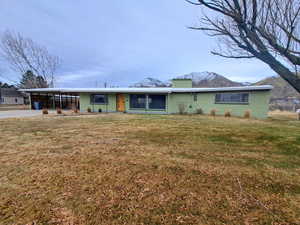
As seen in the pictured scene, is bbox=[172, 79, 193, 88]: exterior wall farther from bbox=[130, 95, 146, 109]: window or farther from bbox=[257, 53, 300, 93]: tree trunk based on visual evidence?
bbox=[257, 53, 300, 93]: tree trunk

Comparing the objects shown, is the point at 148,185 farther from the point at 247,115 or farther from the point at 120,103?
the point at 120,103

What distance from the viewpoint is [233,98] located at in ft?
38.8

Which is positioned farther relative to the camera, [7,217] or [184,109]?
[184,109]

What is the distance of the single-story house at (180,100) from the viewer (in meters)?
11.1

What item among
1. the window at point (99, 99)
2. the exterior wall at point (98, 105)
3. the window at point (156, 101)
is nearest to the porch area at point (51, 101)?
the exterior wall at point (98, 105)

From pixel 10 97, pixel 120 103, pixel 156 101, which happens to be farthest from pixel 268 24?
pixel 10 97

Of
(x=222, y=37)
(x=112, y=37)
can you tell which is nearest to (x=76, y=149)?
(x=222, y=37)

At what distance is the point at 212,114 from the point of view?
12.3 meters

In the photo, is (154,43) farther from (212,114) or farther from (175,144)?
(175,144)

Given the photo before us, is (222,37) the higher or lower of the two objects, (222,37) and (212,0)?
the lower

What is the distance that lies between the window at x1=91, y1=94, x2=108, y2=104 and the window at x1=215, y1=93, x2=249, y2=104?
10830 millimetres

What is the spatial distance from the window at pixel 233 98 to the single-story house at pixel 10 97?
162 ft

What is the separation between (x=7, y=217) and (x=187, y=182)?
2.38 m

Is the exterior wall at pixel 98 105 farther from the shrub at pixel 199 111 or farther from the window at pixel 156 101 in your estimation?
the shrub at pixel 199 111
